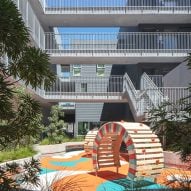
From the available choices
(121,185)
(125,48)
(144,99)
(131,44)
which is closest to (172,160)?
(121,185)

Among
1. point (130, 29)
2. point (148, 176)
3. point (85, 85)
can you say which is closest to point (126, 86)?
point (85, 85)

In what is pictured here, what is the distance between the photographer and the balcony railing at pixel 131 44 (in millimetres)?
28266

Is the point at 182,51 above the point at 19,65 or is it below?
above

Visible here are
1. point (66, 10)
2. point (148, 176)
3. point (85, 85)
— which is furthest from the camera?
point (85, 85)

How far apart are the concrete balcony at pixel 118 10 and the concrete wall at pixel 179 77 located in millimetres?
7118

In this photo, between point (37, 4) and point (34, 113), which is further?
point (37, 4)

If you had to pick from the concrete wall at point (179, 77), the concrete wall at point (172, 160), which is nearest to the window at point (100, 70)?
the concrete wall at point (179, 77)

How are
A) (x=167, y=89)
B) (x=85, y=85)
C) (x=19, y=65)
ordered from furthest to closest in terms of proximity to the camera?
(x=85, y=85)
(x=167, y=89)
(x=19, y=65)

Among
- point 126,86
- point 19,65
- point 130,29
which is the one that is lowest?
point 19,65

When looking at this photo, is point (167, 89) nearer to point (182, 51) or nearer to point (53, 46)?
point (182, 51)

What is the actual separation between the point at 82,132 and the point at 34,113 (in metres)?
29.6

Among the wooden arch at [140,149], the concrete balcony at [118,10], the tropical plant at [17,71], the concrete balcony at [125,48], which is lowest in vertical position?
the wooden arch at [140,149]

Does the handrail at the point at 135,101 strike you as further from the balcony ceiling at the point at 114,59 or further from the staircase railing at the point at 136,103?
the balcony ceiling at the point at 114,59

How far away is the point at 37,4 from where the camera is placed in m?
27.2
